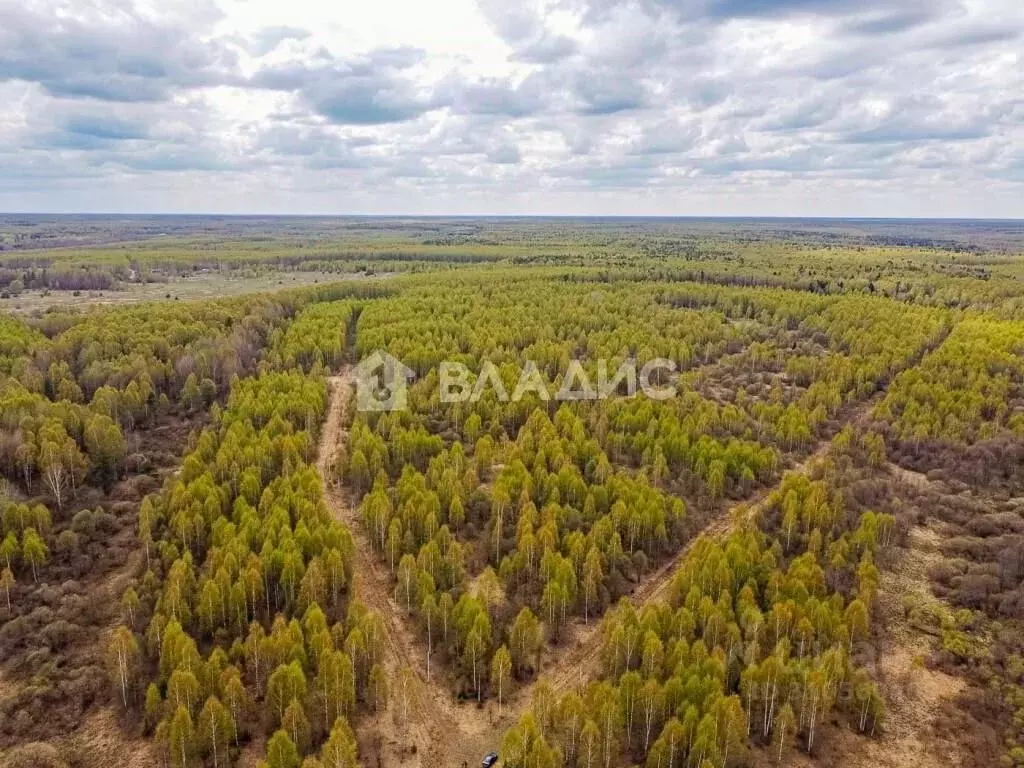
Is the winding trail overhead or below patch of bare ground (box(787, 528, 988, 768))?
overhead

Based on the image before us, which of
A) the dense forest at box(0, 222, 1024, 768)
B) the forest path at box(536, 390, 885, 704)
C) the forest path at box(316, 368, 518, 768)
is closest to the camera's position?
the forest path at box(316, 368, 518, 768)

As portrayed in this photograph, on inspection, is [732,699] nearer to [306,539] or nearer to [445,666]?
[445,666]

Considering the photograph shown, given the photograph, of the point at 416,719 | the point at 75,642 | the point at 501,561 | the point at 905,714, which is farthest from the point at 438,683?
the point at 905,714

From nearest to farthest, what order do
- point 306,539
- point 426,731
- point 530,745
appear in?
point 530,745 < point 426,731 < point 306,539

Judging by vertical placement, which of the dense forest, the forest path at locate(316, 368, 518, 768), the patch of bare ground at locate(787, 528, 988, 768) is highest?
the dense forest

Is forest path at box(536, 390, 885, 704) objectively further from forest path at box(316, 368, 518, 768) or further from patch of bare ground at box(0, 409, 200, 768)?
patch of bare ground at box(0, 409, 200, 768)

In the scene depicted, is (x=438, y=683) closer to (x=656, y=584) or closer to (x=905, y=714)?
(x=656, y=584)

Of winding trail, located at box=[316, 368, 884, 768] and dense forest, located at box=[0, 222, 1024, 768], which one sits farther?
dense forest, located at box=[0, 222, 1024, 768]

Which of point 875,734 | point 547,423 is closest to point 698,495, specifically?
point 547,423

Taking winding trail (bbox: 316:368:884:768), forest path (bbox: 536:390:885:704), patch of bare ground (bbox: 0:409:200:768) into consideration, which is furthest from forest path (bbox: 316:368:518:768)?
patch of bare ground (bbox: 0:409:200:768)
